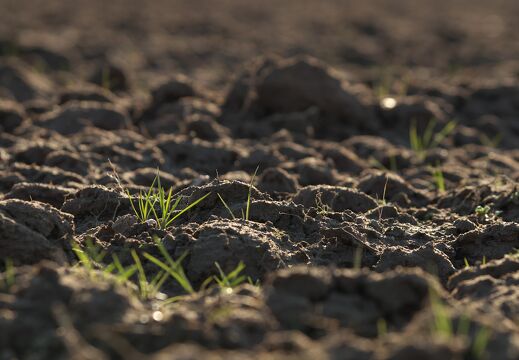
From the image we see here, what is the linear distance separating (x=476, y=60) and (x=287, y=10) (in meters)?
3.88

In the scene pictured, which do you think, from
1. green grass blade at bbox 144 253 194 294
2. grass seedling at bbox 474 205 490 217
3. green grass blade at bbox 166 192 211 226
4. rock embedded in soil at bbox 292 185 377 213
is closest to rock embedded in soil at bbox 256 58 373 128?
rock embedded in soil at bbox 292 185 377 213

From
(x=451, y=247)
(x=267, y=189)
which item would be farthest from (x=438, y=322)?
(x=267, y=189)

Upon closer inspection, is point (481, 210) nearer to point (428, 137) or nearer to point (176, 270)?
point (176, 270)

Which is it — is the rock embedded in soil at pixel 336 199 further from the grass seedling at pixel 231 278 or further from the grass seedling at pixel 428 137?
the grass seedling at pixel 428 137

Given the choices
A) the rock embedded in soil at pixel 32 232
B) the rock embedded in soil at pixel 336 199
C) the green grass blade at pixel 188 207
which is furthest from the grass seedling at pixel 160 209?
the rock embedded in soil at pixel 336 199

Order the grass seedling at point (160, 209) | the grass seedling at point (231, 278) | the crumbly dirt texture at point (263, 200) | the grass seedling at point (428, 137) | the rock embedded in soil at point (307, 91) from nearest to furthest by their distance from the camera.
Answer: the crumbly dirt texture at point (263, 200)
the grass seedling at point (231, 278)
the grass seedling at point (160, 209)
the grass seedling at point (428, 137)
the rock embedded in soil at point (307, 91)

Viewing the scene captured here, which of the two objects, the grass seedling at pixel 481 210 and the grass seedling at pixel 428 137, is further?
the grass seedling at pixel 428 137

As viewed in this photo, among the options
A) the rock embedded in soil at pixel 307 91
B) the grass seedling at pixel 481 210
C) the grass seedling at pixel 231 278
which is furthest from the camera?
the rock embedded in soil at pixel 307 91

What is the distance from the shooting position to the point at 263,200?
327 centimetres

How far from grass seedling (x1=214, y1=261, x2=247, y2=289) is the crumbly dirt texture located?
0.12 feet

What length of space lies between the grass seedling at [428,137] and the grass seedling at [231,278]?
2.08 m

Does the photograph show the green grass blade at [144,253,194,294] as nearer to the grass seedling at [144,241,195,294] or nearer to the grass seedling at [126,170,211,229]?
the grass seedling at [144,241,195,294]

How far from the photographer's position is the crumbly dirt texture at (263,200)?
6.77ft

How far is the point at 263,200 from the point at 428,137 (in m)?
1.98
